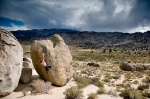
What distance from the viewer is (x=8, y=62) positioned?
1256 centimetres

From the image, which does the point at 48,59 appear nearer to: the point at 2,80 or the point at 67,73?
the point at 67,73

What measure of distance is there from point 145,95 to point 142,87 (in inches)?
133

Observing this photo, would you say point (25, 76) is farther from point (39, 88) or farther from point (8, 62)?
point (8, 62)

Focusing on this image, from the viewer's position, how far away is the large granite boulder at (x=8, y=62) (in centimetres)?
1215

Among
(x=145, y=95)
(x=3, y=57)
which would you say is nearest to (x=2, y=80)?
(x=3, y=57)

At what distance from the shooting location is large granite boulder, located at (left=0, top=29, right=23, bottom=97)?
1215 centimetres

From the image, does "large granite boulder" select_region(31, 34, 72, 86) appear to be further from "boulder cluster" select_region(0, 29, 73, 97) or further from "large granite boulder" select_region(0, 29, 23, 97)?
"large granite boulder" select_region(0, 29, 23, 97)

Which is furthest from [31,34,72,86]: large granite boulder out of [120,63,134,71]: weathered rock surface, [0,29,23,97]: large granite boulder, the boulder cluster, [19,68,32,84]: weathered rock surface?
[120,63,134,71]: weathered rock surface

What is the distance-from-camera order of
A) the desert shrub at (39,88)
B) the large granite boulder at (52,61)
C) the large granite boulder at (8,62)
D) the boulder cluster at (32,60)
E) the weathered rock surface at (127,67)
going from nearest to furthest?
the large granite boulder at (8,62) < the boulder cluster at (32,60) < the desert shrub at (39,88) < the large granite boulder at (52,61) < the weathered rock surface at (127,67)

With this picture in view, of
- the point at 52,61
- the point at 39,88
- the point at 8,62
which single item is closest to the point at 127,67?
the point at 52,61

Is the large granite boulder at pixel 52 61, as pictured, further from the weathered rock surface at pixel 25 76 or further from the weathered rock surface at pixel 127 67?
the weathered rock surface at pixel 127 67

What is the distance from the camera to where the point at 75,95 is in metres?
12.9

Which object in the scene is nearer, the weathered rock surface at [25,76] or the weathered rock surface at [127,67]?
the weathered rock surface at [25,76]

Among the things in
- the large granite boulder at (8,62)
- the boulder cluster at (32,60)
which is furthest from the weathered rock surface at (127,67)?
the large granite boulder at (8,62)
